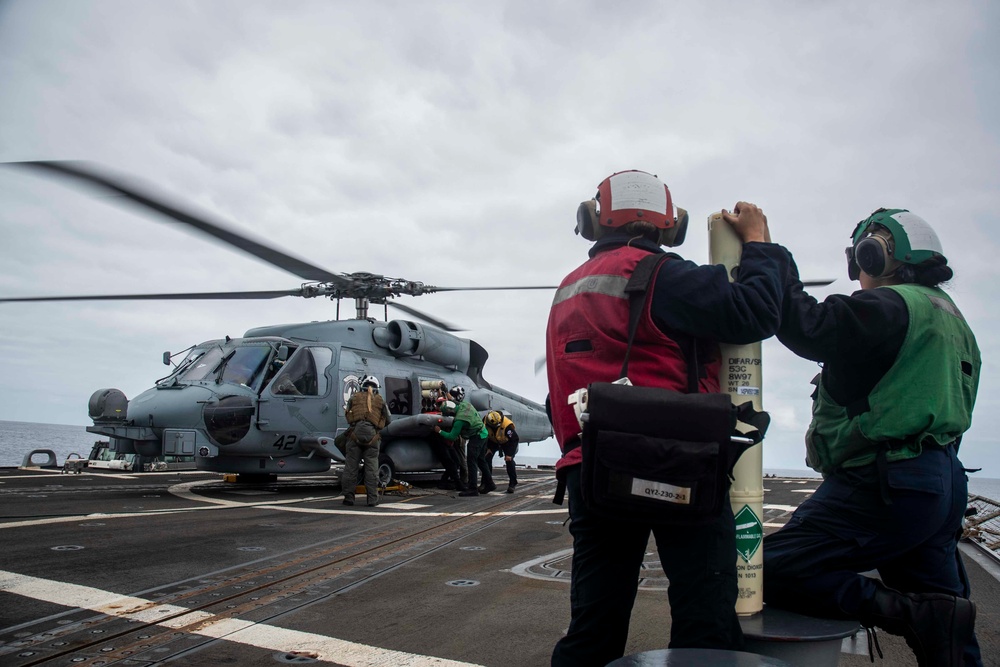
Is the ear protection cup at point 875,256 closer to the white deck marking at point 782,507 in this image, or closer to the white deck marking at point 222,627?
the white deck marking at point 222,627

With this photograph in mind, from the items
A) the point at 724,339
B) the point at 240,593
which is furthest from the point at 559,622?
the point at 724,339

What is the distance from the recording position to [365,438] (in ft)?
32.7

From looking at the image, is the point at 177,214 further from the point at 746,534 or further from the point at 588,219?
the point at 746,534

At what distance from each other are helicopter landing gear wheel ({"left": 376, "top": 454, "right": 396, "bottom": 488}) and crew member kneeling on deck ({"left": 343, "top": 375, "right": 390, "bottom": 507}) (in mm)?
1603

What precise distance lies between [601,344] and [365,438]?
27.2 ft

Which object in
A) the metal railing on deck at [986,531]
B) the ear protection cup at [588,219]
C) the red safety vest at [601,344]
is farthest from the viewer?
the metal railing on deck at [986,531]

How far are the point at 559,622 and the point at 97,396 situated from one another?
1008cm

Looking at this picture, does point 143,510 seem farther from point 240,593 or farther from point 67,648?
point 67,648

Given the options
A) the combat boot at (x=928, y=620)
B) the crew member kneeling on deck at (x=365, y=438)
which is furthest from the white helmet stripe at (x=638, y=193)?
the crew member kneeling on deck at (x=365, y=438)

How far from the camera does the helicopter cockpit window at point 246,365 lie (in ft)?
36.9

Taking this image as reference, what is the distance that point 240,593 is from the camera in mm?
4113

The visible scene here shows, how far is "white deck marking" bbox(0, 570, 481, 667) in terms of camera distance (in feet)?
9.78

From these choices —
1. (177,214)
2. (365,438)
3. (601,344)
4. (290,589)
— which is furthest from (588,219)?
(365,438)

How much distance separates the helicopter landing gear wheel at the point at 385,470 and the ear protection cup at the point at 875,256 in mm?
9941
